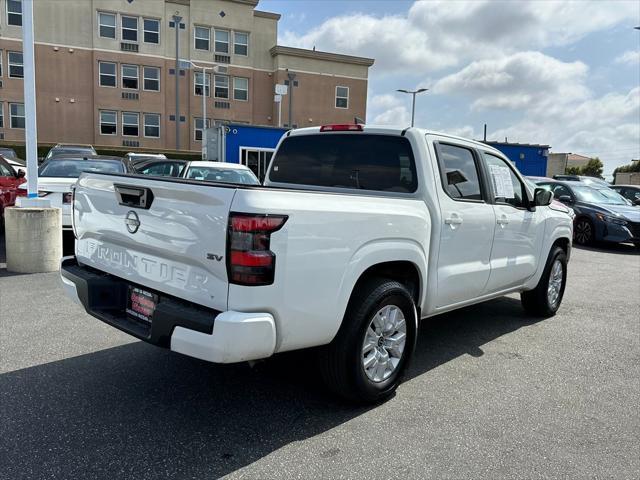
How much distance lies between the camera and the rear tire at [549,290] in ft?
18.9

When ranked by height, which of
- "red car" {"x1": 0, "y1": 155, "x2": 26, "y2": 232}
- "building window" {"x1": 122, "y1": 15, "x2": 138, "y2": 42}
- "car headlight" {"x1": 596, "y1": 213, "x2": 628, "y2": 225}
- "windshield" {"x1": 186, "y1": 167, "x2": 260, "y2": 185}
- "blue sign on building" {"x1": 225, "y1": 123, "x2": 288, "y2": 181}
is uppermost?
"building window" {"x1": 122, "y1": 15, "x2": 138, "y2": 42}

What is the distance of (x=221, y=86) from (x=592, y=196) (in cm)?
2812

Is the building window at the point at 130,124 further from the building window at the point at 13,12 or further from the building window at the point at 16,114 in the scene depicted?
the building window at the point at 13,12

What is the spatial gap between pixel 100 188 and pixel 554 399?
3571mm

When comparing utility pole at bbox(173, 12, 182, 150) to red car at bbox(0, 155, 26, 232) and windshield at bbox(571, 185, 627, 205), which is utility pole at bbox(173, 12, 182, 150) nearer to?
red car at bbox(0, 155, 26, 232)

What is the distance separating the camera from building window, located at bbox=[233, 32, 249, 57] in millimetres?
36094

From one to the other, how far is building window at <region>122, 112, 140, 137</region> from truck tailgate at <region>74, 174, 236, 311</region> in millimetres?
32976

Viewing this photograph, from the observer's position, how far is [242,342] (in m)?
2.65

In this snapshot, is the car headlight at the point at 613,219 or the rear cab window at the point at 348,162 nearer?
the rear cab window at the point at 348,162

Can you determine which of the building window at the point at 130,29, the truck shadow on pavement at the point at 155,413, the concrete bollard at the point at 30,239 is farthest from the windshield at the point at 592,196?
the building window at the point at 130,29

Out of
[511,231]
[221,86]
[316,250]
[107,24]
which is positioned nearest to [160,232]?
[316,250]

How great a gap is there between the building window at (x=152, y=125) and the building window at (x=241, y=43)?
24.0 feet

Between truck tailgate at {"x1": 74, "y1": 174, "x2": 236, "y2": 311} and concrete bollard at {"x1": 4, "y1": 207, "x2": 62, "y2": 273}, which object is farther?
concrete bollard at {"x1": 4, "y1": 207, "x2": 62, "y2": 273}

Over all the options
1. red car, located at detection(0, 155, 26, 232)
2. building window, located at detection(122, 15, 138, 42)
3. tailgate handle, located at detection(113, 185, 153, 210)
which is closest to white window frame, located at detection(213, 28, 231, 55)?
building window, located at detection(122, 15, 138, 42)
